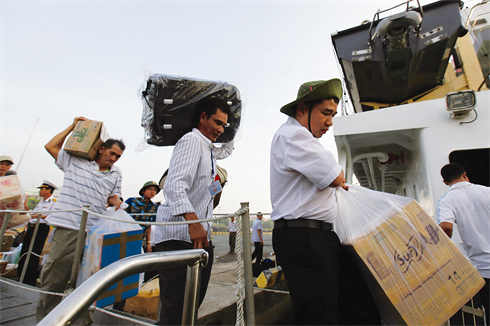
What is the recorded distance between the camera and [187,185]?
1454 mm

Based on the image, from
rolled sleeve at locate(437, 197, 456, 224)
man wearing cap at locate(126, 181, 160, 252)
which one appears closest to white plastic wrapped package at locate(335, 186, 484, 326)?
rolled sleeve at locate(437, 197, 456, 224)

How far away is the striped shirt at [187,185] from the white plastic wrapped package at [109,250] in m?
0.72

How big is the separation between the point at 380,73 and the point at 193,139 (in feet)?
11.9

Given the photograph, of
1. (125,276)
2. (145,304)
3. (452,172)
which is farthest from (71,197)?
(452,172)

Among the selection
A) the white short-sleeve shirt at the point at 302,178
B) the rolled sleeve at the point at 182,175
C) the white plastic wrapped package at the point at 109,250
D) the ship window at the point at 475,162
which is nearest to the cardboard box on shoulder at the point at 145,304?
the white plastic wrapped package at the point at 109,250

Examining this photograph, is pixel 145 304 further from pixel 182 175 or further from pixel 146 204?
pixel 146 204

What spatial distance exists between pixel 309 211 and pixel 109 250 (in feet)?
5.44

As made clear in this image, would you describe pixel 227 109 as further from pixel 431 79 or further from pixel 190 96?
pixel 431 79

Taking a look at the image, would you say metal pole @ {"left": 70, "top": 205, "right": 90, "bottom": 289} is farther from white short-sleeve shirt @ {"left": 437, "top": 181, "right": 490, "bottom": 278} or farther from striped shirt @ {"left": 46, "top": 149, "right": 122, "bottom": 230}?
white short-sleeve shirt @ {"left": 437, "top": 181, "right": 490, "bottom": 278}

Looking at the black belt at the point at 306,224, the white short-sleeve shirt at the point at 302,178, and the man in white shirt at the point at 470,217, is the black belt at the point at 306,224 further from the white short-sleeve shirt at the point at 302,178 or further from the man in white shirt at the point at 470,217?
the man in white shirt at the point at 470,217

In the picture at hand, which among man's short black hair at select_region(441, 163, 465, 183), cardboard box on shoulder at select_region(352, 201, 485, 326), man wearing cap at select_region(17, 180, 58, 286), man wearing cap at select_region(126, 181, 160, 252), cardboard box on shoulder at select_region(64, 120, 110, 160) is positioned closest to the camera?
cardboard box on shoulder at select_region(352, 201, 485, 326)

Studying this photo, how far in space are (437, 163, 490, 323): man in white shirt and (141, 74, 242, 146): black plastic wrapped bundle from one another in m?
1.94

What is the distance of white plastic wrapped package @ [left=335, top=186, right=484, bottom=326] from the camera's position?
113 cm

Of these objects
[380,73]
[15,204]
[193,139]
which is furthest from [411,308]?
[15,204]
